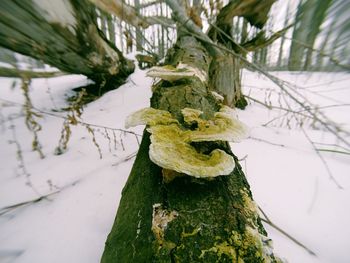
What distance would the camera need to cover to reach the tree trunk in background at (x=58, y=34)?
204cm

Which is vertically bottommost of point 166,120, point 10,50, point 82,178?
point 82,178

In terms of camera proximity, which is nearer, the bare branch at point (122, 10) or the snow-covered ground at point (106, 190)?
the snow-covered ground at point (106, 190)

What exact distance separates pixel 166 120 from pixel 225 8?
2.76m

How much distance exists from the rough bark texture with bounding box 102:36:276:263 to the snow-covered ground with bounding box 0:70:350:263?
51 centimetres

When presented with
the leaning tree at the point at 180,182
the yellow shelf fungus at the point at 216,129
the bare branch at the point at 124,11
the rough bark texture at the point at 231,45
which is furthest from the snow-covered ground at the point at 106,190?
the bare branch at the point at 124,11

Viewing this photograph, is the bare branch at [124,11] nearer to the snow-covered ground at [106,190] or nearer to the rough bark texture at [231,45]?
the rough bark texture at [231,45]

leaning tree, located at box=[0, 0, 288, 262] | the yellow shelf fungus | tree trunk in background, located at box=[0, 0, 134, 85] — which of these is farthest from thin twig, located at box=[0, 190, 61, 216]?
tree trunk in background, located at box=[0, 0, 134, 85]

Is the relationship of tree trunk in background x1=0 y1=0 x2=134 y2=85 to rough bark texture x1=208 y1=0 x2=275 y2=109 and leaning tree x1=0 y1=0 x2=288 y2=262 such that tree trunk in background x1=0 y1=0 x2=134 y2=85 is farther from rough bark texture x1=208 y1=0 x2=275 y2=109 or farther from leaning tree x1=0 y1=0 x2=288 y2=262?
rough bark texture x1=208 y1=0 x2=275 y2=109

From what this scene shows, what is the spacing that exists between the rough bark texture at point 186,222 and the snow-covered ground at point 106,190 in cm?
51

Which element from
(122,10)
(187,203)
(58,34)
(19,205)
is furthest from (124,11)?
(187,203)

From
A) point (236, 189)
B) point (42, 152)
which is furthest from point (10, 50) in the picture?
point (236, 189)

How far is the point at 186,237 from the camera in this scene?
84 cm

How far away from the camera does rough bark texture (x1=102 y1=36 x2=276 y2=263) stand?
0.81 meters

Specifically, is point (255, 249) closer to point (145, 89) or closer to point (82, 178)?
point (82, 178)
